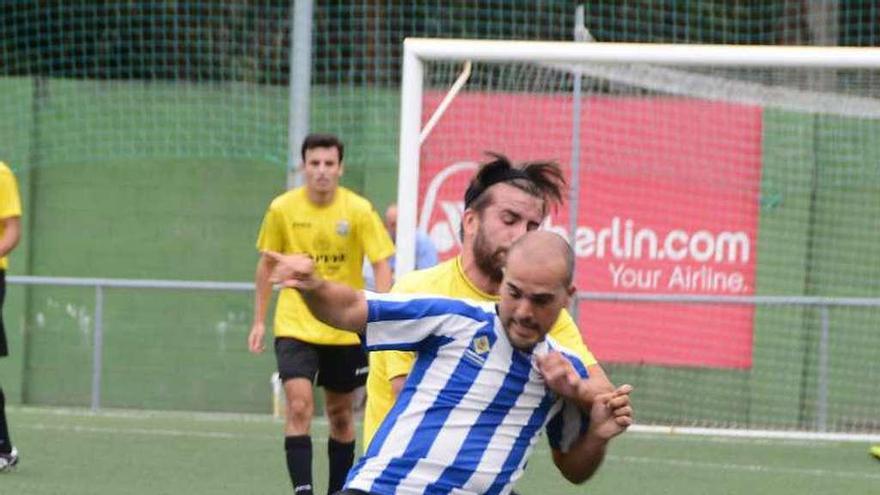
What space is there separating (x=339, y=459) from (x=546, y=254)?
4896 mm

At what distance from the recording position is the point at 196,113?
15.2 meters

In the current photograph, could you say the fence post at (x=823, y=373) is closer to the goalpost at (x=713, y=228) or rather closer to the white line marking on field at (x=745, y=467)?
the goalpost at (x=713, y=228)

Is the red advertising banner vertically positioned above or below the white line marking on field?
above

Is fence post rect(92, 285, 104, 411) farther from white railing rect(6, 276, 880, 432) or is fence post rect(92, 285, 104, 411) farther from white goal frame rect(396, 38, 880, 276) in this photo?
white goal frame rect(396, 38, 880, 276)

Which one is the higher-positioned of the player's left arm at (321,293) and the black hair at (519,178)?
the black hair at (519,178)

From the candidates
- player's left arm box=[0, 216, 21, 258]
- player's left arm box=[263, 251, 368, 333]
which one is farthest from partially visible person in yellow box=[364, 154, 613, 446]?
player's left arm box=[0, 216, 21, 258]

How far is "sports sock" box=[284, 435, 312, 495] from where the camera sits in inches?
335

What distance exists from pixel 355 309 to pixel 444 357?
30 centimetres

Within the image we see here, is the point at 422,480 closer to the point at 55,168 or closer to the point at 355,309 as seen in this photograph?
the point at 355,309

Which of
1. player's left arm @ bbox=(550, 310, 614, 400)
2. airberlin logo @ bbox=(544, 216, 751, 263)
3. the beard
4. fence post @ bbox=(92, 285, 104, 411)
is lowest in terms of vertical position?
fence post @ bbox=(92, 285, 104, 411)

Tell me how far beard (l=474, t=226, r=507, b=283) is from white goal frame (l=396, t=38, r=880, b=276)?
3989 mm

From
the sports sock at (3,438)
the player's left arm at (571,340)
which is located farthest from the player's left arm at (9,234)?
the player's left arm at (571,340)

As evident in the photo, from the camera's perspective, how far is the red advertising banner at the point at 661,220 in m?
13.7

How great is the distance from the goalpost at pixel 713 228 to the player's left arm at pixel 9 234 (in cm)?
431
